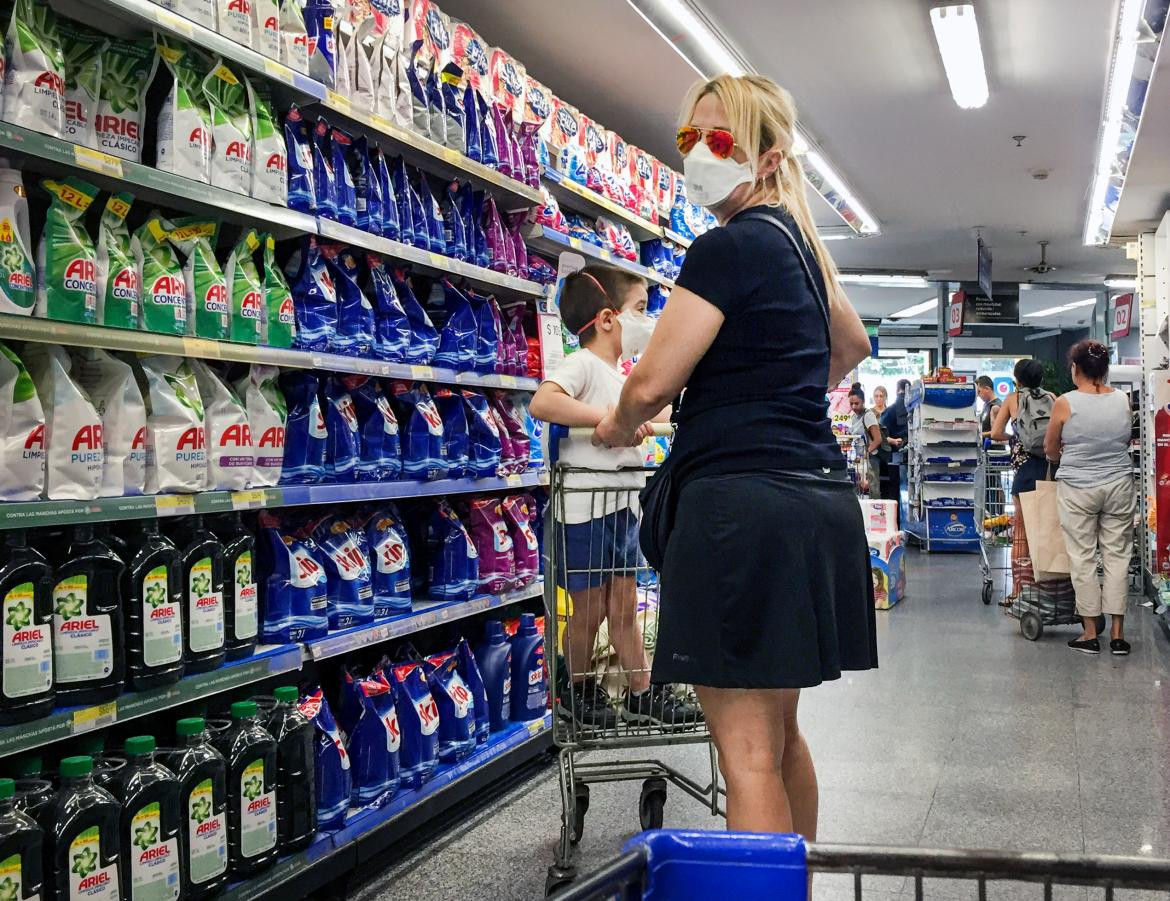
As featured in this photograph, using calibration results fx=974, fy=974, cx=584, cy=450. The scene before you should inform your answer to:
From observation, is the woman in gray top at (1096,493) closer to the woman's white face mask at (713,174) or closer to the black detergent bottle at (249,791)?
the woman's white face mask at (713,174)

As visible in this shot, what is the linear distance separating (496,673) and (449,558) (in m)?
0.48

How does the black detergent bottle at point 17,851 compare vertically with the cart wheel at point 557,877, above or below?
above

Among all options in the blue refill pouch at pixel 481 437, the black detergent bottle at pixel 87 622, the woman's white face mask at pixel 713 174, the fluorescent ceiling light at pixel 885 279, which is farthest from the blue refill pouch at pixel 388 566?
the fluorescent ceiling light at pixel 885 279

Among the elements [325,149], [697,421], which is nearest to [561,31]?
[325,149]

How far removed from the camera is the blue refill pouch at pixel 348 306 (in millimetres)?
2873

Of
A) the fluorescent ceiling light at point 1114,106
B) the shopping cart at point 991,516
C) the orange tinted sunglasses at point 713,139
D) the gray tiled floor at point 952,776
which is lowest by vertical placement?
the gray tiled floor at point 952,776

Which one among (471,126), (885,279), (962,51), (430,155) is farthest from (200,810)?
(885,279)

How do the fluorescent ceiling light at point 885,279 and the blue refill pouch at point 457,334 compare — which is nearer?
the blue refill pouch at point 457,334

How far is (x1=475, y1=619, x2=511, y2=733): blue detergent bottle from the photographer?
3.48m

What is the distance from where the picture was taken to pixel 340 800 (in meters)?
2.63

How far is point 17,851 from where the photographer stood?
176 centimetres

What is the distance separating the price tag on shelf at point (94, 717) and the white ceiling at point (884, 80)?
3933 mm

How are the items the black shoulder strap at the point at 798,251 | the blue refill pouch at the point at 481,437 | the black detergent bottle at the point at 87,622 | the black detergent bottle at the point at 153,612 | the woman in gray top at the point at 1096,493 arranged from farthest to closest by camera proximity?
the woman in gray top at the point at 1096,493, the blue refill pouch at the point at 481,437, the black detergent bottle at the point at 153,612, the black detergent bottle at the point at 87,622, the black shoulder strap at the point at 798,251

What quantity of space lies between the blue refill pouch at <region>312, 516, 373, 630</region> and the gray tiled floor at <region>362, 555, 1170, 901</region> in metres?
0.73
